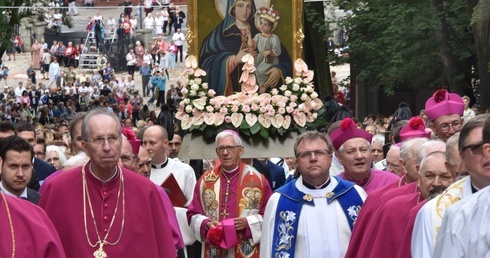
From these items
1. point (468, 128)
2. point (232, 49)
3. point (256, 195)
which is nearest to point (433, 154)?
point (468, 128)

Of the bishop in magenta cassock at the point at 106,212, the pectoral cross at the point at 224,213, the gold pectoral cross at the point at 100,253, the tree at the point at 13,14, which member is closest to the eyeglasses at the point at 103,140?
the bishop in magenta cassock at the point at 106,212

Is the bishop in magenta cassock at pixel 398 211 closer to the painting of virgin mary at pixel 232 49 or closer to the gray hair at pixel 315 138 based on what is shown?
the gray hair at pixel 315 138

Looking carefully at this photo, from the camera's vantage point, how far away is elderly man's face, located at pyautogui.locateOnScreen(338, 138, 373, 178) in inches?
425

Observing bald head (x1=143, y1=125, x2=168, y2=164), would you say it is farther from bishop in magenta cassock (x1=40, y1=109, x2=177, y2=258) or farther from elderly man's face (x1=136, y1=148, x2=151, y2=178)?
bishop in magenta cassock (x1=40, y1=109, x2=177, y2=258)

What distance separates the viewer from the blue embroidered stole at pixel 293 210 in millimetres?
9977

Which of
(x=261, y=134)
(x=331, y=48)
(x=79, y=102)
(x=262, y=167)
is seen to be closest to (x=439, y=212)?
(x=262, y=167)

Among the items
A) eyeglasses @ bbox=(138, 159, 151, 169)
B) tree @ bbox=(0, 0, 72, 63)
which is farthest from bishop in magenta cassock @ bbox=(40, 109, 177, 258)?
tree @ bbox=(0, 0, 72, 63)

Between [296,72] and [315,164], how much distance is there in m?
6.46

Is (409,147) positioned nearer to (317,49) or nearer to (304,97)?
(304,97)

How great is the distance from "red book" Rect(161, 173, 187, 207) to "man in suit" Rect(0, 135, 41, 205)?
1.92 m

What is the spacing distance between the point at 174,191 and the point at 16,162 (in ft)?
8.18

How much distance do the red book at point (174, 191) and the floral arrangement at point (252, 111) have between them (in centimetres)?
338

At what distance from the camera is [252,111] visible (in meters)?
15.7

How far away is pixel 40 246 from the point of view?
760 centimetres
